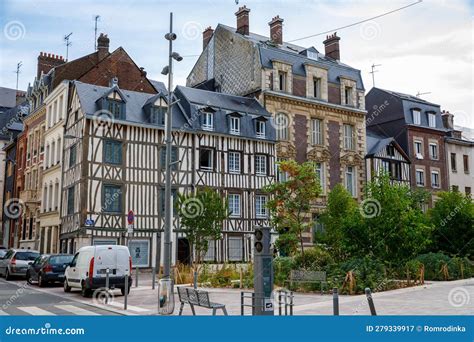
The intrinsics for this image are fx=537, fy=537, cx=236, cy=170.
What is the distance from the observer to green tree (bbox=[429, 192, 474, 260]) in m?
23.9

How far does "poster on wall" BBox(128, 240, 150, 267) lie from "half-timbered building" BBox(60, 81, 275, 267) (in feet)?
0.17

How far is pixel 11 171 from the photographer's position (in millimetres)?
42969

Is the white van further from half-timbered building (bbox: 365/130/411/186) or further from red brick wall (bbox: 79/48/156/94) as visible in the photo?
half-timbered building (bbox: 365/130/411/186)

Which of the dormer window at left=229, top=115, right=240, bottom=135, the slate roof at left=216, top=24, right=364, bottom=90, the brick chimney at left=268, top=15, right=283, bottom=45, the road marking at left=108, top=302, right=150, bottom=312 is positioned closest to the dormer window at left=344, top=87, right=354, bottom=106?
the slate roof at left=216, top=24, right=364, bottom=90

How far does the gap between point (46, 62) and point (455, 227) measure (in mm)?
29209

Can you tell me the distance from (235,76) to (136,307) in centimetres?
2361

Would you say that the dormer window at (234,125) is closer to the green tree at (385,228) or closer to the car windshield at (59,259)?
the green tree at (385,228)

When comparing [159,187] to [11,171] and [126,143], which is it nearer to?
[126,143]

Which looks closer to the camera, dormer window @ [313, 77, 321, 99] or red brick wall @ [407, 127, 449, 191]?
dormer window @ [313, 77, 321, 99]

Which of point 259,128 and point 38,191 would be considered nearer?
point 259,128

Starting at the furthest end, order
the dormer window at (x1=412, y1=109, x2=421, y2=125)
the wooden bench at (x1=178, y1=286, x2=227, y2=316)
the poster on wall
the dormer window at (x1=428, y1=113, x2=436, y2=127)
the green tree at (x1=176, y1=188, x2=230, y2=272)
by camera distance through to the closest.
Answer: the dormer window at (x1=428, y1=113, x2=436, y2=127), the dormer window at (x1=412, y1=109, x2=421, y2=125), the poster on wall, the green tree at (x1=176, y1=188, x2=230, y2=272), the wooden bench at (x1=178, y1=286, x2=227, y2=316)

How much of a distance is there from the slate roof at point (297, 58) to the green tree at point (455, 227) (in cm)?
1372

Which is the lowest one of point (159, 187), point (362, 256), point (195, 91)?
point (362, 256)
